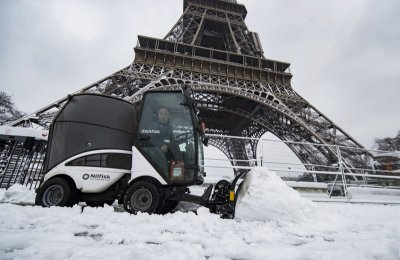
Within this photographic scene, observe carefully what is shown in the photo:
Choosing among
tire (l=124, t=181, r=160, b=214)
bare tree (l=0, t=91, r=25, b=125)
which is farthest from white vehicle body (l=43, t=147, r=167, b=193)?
bare tree (l=0, t=91, r=25, b=125)

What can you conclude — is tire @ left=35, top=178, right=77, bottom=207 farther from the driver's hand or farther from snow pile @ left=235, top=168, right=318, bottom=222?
snow pile @ left=235, top=168, right=318, bottom=222

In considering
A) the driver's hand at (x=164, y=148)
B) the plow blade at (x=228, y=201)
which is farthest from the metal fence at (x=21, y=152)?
the plow blade at (x=228, y=201)

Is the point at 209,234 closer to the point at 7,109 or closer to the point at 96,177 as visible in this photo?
the point at 96,177

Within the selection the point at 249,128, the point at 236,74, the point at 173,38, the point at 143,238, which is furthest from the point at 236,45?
the point at 143,238

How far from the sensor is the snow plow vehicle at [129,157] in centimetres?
359

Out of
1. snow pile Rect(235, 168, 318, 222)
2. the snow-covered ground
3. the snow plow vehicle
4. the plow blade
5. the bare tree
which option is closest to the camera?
the snow-covered ground

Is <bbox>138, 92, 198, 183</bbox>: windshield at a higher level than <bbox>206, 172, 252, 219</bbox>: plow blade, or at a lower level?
higher

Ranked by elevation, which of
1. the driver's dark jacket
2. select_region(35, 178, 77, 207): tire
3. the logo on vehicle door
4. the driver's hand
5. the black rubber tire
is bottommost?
the black rubber tire

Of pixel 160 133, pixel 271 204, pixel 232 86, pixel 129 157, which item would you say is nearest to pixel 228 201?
pixel 271 204

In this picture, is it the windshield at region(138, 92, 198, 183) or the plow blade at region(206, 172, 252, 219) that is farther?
the windshield at region(138, 92, 198, 183)

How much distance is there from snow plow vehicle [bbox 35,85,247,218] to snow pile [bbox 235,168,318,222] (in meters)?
0.27

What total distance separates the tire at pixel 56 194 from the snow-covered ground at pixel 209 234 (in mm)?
475

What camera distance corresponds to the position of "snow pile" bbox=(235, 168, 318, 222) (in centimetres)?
309

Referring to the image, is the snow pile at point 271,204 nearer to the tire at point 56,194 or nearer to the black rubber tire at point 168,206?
the black rubber tire at point 168,206
